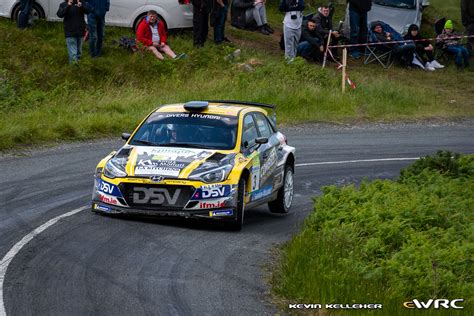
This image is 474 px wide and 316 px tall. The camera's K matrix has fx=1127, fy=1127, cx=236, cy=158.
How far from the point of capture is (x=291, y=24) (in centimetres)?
2906

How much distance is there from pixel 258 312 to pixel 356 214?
347 centimetres

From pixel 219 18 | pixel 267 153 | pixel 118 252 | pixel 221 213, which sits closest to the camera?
pixel 118 252

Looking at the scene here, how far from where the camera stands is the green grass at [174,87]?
2461 cm

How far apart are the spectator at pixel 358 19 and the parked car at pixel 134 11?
4.67 metres

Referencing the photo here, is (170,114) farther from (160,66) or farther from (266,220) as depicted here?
(160,66)

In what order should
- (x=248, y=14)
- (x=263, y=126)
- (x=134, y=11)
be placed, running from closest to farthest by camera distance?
(x=263, y=126), (x=134, y=11), (x=248, y=14)

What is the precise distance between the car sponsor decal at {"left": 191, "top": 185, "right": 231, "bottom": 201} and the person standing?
47.5 feet

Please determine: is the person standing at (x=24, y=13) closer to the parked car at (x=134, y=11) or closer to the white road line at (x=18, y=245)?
the parked car at (x=134, y=11)

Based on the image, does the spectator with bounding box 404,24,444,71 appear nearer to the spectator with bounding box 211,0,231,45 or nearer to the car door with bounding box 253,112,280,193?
the spectator with bounding box 211,0,231,45

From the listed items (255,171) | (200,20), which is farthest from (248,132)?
(200,20)

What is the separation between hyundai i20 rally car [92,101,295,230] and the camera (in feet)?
45.9

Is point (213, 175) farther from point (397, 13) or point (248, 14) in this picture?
point (397, 13)

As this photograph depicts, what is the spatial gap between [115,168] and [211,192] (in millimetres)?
1294

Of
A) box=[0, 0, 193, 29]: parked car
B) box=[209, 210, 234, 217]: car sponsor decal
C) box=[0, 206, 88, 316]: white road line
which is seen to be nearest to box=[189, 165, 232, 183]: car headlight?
box=[209, 210, 234, 217]: car sponsor decal
